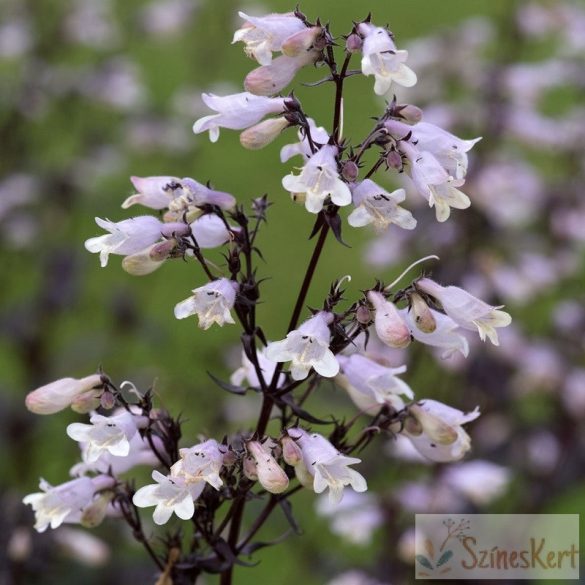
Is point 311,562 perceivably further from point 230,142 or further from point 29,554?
point 230,142

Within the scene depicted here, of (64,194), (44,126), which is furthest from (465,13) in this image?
(64,194)

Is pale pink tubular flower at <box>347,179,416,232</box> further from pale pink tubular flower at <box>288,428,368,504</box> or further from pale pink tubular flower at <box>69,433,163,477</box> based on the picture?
pale pink tubular flower at <box>69,433,163,477</box>

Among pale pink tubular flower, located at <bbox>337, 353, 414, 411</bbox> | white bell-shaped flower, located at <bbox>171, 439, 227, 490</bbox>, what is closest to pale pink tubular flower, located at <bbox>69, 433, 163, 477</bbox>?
white bell-shaped flower, located at <bbox>171, 439, 227, 490</bbox>

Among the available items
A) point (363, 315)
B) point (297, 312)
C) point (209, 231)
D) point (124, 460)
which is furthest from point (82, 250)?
point (363, 315)

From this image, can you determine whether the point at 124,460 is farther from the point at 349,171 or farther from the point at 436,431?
the point at 349,171

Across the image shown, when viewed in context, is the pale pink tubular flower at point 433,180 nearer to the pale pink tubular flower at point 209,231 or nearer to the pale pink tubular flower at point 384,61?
the pale pink tubular flower at point 384,61

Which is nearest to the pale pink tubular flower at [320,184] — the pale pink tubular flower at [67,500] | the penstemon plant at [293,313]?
the penstemon plant at [293,313]
